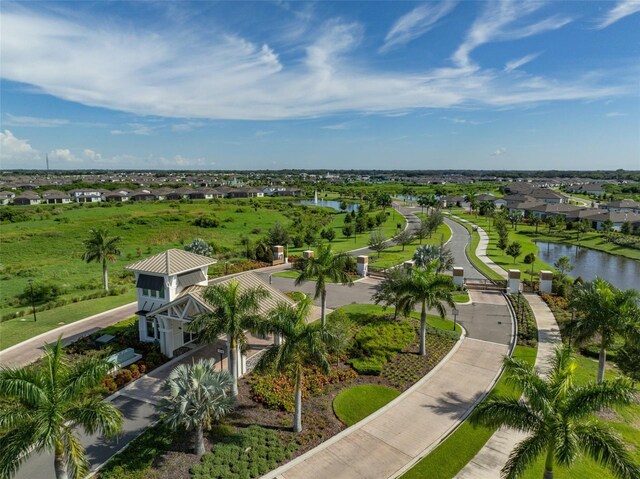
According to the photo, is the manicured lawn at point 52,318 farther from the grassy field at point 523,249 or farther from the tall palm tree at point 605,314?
the grassy field at point 523,249

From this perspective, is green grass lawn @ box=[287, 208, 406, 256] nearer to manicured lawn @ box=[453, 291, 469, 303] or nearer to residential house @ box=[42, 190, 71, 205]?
manicured lawn @ box=[453, 291, 469, 303]

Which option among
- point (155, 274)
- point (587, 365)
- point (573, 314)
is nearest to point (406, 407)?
point (587, 365)

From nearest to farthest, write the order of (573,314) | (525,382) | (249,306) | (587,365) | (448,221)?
(525,382) < (249,306) < (587,365) < (573,314) < (448,221)

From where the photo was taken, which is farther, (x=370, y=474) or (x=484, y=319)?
(x=484, y=319)

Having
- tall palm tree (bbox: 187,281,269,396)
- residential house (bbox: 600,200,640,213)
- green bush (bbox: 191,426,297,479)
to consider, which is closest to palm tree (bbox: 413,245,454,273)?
tall palm tree (bbox: 187,281,269,396)

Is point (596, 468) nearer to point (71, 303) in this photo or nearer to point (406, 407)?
point (406, 407)

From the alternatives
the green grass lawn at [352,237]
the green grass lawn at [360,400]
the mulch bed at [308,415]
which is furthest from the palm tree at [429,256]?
the green grass lawn at [360,400]

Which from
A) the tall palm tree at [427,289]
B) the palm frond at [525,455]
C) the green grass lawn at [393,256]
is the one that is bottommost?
the green grass lawn at [393,256]
